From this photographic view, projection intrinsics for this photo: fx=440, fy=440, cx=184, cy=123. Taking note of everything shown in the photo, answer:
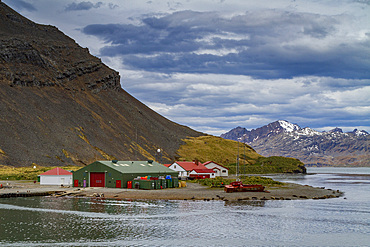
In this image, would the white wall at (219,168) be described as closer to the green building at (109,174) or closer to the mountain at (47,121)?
the mountain at (47,121)

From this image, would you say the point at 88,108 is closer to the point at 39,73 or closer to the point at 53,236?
the point at 39,73

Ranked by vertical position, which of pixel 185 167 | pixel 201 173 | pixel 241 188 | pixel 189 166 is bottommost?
pixel 241 188

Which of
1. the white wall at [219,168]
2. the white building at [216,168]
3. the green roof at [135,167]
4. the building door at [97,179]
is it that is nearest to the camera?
the green roof at [135,167]

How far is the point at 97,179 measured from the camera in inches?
3169

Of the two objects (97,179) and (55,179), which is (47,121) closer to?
(55,179)

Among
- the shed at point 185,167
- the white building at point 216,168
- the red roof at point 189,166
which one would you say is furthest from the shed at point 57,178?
the white building at point 216,168

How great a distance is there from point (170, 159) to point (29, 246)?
161540mm

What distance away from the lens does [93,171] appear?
79750 millimetres

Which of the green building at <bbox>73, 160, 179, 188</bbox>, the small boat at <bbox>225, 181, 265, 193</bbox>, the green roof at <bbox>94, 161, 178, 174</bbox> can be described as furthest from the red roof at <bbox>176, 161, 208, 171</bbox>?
the small boat at <bbox>225, 181, 265, 193</bbox>

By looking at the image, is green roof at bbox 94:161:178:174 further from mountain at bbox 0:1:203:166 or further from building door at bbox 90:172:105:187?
mountain at bbox 0:1:203:166

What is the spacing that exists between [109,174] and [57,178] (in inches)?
568

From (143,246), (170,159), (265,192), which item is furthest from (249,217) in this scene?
(170,159)

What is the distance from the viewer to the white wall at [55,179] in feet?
286

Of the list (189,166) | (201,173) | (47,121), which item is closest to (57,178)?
(201,173)
